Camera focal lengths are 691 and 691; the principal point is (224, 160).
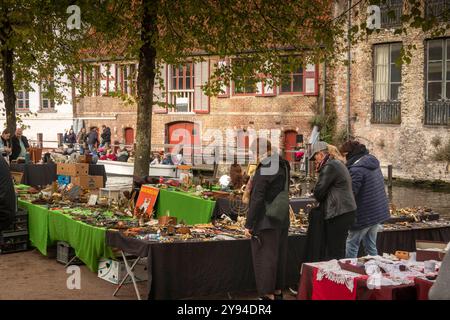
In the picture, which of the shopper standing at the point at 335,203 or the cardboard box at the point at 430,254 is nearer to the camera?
the cardboard box at the point at 430,254

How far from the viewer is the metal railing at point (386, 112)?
1017 inches

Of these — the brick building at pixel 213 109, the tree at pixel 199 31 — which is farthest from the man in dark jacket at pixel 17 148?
the brick building at pixel 213 109

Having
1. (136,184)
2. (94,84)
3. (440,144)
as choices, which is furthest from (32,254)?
(440,144)

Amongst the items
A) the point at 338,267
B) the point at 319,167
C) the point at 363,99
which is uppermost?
the point at 363,99

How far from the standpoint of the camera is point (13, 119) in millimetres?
19000

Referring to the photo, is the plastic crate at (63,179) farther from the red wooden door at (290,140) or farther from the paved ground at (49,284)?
the red wooden door at (290,140)

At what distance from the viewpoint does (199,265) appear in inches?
300

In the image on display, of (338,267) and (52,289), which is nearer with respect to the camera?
(338,267)

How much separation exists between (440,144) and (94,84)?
12.1 meters

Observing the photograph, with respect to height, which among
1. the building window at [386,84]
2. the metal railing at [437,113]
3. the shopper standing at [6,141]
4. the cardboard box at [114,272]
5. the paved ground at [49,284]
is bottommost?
the paved ground at [49,284]

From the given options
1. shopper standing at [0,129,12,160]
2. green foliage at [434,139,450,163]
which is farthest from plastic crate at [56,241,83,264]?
green foliage at [434,139,450,163]

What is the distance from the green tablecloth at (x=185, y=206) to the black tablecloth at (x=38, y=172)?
5.86 m

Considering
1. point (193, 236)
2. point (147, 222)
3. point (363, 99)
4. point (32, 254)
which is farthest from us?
point (363, 99)

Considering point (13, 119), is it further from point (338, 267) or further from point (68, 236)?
point (338, 267)
